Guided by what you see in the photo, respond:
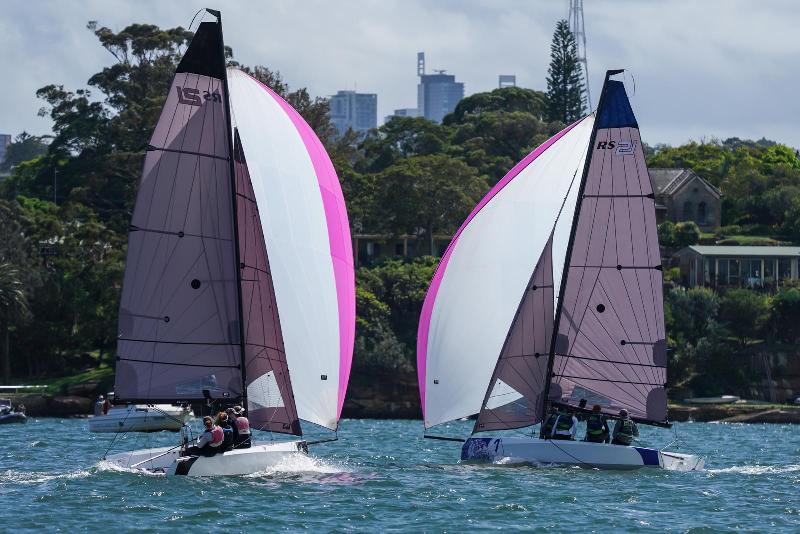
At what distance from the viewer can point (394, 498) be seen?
84.5 feet

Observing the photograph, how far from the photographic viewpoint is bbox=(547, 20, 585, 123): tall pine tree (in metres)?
110

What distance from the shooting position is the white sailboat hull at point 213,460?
26.5m

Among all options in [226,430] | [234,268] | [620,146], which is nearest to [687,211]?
[620,146]

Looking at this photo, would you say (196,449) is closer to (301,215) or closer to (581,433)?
(301,215)

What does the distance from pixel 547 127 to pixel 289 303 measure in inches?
3076

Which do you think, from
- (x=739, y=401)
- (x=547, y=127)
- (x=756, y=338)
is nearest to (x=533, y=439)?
(x=739, y=401)

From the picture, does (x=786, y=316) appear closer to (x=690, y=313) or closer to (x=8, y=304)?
(x=690, y=313)

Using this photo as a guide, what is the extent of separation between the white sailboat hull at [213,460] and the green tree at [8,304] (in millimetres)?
37374

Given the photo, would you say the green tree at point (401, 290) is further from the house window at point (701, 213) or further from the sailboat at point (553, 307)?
the sailboat at point (553, 307)

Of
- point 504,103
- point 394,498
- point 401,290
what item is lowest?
point 394,498

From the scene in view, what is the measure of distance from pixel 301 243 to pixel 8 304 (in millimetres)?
38290

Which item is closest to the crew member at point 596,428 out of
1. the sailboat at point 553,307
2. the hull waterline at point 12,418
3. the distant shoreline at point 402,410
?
the sailboat at point 553,307

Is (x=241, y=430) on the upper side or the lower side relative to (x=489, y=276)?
lower

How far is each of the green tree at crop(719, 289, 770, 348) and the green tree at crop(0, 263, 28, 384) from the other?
32.1 m
